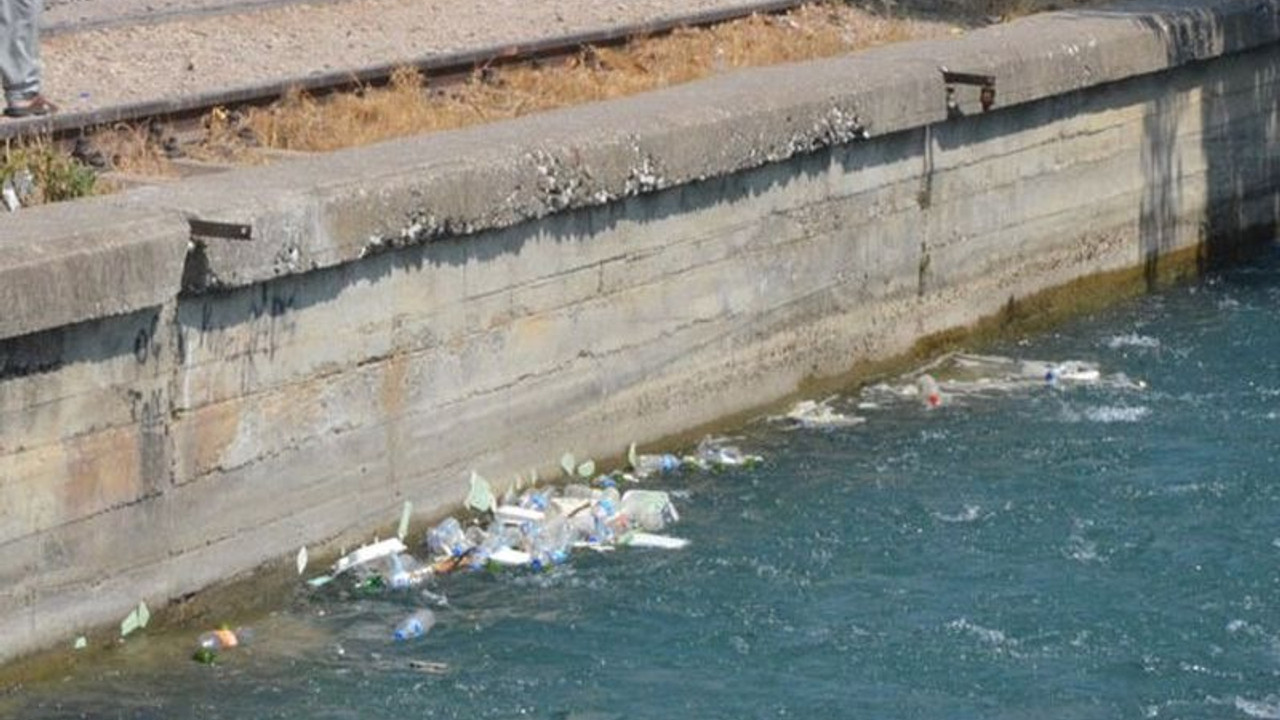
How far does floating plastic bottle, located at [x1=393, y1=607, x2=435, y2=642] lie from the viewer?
10.2m

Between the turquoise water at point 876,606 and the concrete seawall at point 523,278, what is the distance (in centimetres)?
46

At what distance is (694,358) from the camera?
1274 cm

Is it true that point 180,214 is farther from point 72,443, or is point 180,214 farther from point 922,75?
point 922,75

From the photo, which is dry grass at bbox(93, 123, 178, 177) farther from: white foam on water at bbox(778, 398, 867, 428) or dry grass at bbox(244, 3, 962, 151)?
white foam on water at bbox(778, 398, 867, 428)

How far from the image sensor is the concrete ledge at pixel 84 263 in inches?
363

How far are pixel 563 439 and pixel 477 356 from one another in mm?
738

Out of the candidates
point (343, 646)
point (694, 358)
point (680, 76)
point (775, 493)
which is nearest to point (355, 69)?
point (680, 76)

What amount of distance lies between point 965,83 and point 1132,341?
181 cm

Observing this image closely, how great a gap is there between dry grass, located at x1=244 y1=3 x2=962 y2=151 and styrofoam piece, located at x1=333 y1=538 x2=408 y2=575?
7.72ft

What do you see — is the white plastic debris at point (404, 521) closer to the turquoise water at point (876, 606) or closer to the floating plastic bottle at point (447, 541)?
the floating plastic bottle at point (447, 541)

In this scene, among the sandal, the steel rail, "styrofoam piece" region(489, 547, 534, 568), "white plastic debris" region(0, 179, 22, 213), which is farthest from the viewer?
the sandal

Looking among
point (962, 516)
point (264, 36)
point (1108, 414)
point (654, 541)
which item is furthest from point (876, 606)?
point (264, 36)

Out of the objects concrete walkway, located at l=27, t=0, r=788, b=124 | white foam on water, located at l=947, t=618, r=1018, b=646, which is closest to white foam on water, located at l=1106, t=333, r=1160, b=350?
concrete walkway, located at l=27, t=0, r=788, b=124

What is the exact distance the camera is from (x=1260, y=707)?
9.51m
